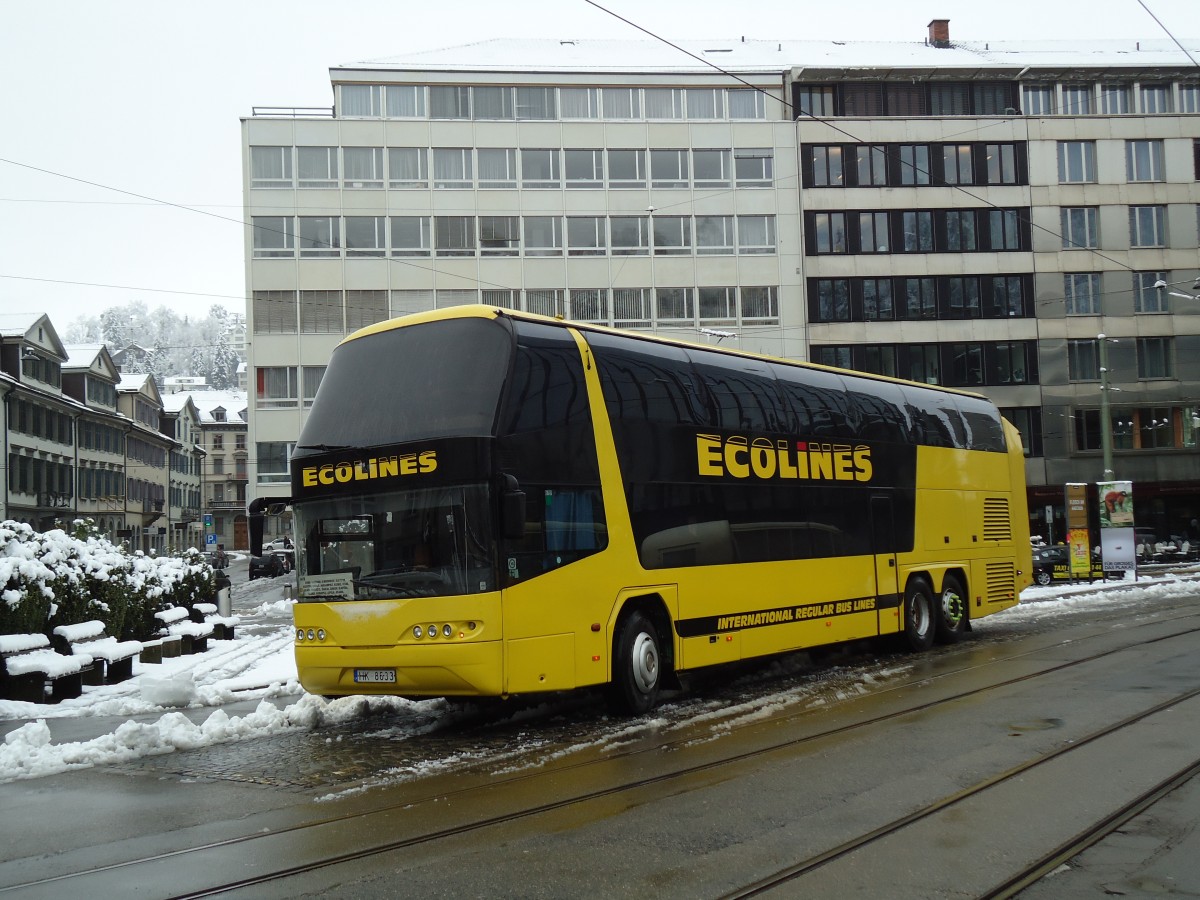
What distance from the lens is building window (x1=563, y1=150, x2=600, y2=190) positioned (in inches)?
2058

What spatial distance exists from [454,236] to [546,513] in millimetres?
41836

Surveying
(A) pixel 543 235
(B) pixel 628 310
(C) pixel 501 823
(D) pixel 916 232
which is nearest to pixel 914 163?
Answer: (D) pixel 916 232

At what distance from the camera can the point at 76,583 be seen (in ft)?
49.9

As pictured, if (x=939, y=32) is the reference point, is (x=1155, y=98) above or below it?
below

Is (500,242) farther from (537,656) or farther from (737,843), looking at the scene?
(737,843)

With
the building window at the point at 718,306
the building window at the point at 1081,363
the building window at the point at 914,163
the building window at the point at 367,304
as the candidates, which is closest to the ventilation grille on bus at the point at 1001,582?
the building window at the point at 718,306

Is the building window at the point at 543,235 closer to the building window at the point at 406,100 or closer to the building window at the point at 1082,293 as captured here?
the building window at the point at 406,100

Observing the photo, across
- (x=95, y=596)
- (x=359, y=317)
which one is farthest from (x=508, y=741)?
(x=359, y=317)

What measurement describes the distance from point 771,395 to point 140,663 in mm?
9996

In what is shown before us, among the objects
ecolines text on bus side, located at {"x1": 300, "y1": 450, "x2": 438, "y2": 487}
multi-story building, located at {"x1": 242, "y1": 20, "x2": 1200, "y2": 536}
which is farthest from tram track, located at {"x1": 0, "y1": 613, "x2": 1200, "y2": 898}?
multi-story building, located at {"x1": 242, "y1": 20, "x2": 1200, "y2": 536}

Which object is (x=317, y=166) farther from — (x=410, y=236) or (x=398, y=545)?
(x=398, y=545)

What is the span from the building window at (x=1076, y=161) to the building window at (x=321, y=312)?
34.5 meters

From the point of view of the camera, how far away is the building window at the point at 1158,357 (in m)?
57.9

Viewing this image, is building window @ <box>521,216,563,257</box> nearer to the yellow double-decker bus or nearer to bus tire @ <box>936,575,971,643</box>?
bus tire @ <box>936,575,971,643</box>
